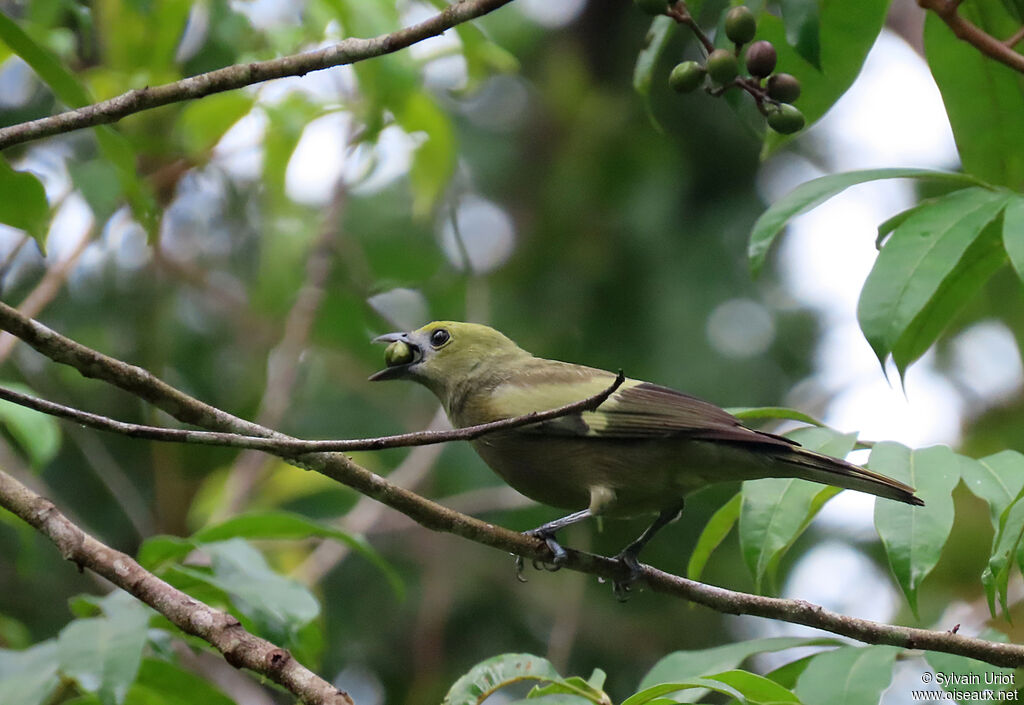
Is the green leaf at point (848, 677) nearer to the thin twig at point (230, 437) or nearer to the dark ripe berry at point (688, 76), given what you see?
the thin twig at point (230, 437)

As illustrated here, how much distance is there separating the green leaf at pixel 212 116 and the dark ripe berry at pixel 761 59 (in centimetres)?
304

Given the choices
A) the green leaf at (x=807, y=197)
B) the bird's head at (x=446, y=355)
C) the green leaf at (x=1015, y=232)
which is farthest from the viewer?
the bird's head at (x=446, y=355)

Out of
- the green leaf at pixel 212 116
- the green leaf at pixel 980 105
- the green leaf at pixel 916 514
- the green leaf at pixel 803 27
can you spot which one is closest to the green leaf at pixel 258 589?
the green leaf at pixel 916 514

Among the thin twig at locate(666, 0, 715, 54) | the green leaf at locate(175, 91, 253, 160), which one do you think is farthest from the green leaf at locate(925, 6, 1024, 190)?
the green leaf at locate(175, 91, 253, 160)

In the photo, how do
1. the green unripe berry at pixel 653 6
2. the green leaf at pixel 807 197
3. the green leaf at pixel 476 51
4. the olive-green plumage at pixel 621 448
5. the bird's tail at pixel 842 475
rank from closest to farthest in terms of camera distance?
the green unripe berry at pixel 653 6 → the bird's tail at pixel 842 475 → the green leaf at pixel 807 197 → the olive-green plumage at pixel 621 448 → the green leaf at pixel 476 51

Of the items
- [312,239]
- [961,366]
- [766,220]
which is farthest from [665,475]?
[961,366]

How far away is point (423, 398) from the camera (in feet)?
28.1

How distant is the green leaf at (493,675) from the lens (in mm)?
2826

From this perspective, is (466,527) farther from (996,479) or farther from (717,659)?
(996,479)

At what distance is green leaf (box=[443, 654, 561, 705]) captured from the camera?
2826 millimetres

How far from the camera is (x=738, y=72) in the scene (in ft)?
9.66

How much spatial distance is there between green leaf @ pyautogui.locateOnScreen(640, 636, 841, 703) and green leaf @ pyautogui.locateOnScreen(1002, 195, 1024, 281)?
1250 mm

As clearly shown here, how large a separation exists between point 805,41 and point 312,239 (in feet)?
14.2

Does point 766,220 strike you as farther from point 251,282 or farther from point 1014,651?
point 251,282
